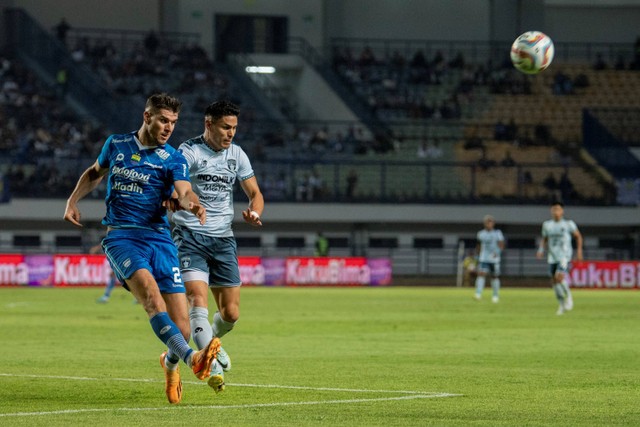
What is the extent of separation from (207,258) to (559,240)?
17.6 metres

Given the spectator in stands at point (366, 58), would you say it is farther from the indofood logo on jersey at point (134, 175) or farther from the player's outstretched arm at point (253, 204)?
the indofood logo on jersey at point (134, 175)

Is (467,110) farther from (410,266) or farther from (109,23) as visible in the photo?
(109,23)

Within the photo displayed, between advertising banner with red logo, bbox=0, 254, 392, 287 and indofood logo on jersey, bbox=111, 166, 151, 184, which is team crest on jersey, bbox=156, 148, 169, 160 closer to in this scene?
indofood logo on jersey, bbox=111, 166, 151, 184

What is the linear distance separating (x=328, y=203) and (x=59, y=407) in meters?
44.9

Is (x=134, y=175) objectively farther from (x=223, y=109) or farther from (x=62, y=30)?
(x=62, y=30)

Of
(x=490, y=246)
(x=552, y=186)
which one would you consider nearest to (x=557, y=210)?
(x=490, y=246)

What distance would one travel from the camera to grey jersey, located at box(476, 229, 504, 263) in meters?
35.7

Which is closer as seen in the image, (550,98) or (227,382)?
(227,382)

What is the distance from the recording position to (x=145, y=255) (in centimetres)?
1136

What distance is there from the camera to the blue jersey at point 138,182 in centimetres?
1145

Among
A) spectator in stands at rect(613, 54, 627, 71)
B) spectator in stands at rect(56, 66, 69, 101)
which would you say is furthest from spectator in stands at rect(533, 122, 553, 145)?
spectator in stands at rect(56, 66, 69, 101)

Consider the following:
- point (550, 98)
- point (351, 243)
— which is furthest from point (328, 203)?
point (550, 98)

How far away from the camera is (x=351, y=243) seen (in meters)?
57.7

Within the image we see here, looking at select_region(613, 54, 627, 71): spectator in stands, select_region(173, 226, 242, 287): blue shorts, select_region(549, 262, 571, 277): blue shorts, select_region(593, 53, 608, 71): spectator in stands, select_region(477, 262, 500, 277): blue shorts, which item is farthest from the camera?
select_region(593, 53, 608, 71): spectator in stands
